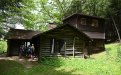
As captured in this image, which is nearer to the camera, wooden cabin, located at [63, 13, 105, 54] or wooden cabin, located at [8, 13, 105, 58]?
wooden cabin, located at [8, 13, 105, 58]

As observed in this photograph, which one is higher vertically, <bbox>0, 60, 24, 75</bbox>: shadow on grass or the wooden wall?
the wooden wall

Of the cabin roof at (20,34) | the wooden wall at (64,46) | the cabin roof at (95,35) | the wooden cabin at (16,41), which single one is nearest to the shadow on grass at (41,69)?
the wooden wall at (64,46)

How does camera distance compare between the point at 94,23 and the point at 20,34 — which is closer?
the point at 20,34

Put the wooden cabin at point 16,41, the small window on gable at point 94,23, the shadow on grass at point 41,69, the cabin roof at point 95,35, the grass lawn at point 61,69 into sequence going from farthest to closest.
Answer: the small window on gable at point 94,23
the cabin roof at point 95,35
the wooden cabin at point 16,41
the shadow on grass at point 41,69
the grass lawn at point 61,69

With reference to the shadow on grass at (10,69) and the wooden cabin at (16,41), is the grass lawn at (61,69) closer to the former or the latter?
the shadow on grass at (10,69)

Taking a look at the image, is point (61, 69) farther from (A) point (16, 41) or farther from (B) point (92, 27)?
(B) point (92, 27)

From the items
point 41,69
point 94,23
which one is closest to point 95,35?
point 94,23

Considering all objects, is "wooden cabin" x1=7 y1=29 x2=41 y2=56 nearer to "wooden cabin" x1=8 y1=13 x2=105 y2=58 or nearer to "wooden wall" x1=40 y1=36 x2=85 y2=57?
"wooden cabin" x1=8 y1=13 x2=105 y2=58

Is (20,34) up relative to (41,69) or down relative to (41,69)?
up

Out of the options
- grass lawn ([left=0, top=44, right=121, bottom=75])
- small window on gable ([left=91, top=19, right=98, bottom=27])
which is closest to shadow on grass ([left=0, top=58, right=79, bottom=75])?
grass lawn ([left=0, top=44, right=121, bottom=75])


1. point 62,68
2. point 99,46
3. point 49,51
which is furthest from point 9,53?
point 99,46

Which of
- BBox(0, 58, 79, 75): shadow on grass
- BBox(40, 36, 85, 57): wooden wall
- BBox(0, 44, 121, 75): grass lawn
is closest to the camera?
BBox(0, 44, 121, 75): grass lawn

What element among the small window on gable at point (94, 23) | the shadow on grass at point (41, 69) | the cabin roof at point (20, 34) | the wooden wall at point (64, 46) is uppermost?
the small window on gable at point (94, 23)

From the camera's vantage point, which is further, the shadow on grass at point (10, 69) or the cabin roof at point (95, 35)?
the cabin roof at point (95, 35)
